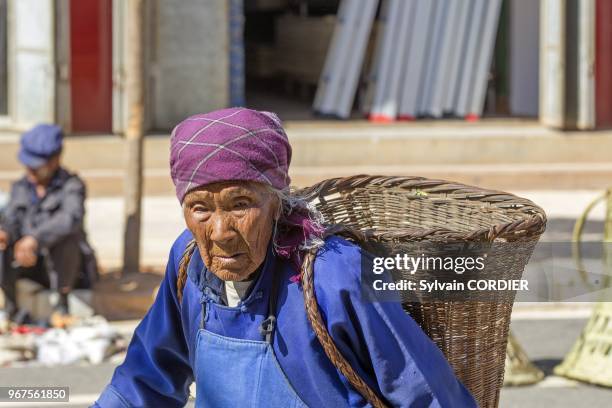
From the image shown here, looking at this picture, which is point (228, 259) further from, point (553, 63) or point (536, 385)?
point (553, 63)

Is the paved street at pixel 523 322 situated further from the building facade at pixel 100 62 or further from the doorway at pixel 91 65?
the building facade at pixel 100 62

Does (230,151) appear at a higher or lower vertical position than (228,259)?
higher

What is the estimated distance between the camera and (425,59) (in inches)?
533

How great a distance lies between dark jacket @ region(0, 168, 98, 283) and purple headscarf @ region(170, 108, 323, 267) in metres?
5.09

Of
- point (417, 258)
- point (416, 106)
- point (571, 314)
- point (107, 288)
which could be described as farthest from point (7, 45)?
point (417, 258)

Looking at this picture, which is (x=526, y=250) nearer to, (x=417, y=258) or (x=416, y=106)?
(x=417, y=258)

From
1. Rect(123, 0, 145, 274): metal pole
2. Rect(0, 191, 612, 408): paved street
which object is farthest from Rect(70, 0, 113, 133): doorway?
Rect(123, 0, 145, 274): metal pole

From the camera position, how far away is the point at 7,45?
12.4 metres

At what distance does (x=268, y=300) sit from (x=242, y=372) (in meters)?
0.16

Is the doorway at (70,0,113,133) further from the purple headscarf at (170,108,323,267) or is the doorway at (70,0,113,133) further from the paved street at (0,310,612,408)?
the purple headscarf at (170,108,323,267)

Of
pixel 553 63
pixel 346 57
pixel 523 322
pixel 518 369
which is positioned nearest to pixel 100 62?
pixel 346 57

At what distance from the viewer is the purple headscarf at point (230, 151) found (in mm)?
2756

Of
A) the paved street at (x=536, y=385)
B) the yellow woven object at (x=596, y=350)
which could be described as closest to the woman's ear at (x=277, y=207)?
the paved street at (x=536, y=385)

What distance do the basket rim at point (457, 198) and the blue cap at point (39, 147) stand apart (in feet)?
15.5
